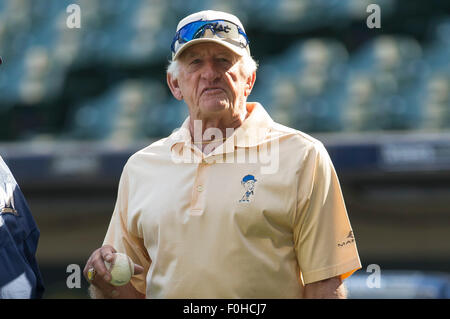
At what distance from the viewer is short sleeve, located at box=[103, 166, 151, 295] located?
2230 millimetres

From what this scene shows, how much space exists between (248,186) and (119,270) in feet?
1.44

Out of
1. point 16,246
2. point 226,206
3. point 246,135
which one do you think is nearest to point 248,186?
point 226,206

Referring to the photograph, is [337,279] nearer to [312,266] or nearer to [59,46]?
[312,266]

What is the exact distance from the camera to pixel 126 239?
2234 mm

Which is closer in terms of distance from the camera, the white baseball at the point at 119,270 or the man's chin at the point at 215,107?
the white baseball at the point at 119,270

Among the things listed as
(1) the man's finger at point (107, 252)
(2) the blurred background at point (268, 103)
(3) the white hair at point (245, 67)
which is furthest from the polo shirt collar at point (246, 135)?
(2) the blurred background at point (268, 103)

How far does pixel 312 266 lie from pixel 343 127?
4.04 m

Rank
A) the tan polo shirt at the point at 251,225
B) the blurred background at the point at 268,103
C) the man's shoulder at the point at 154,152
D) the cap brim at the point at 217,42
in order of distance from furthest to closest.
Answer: the blurred background at the point at 268,103
the man's shoulder at the point at 154,152
the cap brim at the point at 217,42
the tan polo shirt at the point at 251,225

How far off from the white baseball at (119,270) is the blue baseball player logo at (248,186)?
380mm

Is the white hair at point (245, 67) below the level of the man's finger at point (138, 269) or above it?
above

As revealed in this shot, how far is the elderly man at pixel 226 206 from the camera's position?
6.62ft

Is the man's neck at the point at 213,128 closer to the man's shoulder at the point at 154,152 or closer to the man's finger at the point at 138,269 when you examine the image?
the man's shoulder at the point at 154,152
